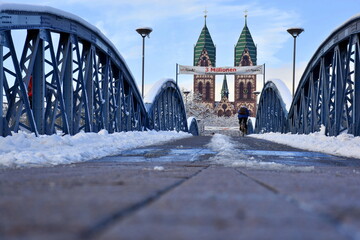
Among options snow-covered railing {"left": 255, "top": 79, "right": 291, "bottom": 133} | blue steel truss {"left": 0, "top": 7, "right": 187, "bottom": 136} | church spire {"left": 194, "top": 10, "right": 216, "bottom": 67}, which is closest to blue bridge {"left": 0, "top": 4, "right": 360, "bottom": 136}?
blue steel truss {"left": 0, "top": 7, "right": 187, "bottom": 136}

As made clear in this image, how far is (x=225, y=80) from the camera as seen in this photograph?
7190 inches

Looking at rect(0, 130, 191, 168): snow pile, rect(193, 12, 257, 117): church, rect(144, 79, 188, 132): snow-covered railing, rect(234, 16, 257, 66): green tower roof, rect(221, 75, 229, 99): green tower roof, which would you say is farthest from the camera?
rect(221, 75, 229, 99): green tower roof

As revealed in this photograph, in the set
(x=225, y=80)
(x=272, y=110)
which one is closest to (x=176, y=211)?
(x=272, y=110)

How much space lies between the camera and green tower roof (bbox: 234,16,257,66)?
174375mm

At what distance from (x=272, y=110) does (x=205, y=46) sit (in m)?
138

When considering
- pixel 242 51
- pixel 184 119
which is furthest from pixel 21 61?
pixel 242 51

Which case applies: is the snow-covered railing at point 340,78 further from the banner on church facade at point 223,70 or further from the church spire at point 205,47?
the church spire at point 205,47

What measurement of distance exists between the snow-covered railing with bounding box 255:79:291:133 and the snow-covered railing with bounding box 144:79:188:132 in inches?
271

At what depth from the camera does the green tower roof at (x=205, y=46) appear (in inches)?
6895

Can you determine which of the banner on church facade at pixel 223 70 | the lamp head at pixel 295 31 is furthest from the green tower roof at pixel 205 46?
the lamp head at pixel 295 31

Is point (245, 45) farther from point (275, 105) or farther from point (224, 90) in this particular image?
point (275, 105)

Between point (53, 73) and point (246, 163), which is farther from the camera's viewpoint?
point (53, 73)

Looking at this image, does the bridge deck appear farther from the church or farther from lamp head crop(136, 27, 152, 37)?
the church

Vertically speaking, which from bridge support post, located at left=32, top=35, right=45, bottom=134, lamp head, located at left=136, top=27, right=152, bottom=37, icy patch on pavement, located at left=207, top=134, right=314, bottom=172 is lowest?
icy patch on pavement, located at left=207, top=134, right=314, bottom=172
